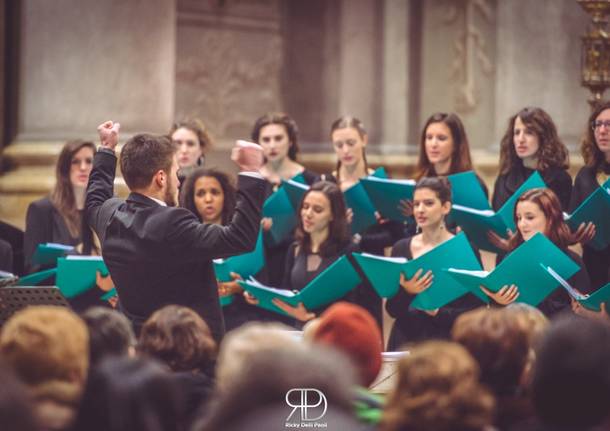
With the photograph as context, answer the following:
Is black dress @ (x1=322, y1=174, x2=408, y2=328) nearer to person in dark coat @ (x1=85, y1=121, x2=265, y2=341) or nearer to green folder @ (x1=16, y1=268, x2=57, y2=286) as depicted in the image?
green folder @ (x1=16, y1=268, x2=57, y2=286)

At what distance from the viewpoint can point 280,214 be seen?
659 cm

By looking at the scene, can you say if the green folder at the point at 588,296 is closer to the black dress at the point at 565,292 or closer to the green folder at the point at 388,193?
the black dress at the point at 565,292

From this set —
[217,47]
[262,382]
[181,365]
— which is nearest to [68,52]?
[217,47]

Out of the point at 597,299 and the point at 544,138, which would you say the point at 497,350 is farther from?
the point at 544,138

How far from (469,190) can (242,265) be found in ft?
3.79

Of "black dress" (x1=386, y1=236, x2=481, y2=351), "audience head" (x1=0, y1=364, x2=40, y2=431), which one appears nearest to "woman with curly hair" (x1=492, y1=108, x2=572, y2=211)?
"black dress" (x1=386, y1=236, x2=481, y2=351)

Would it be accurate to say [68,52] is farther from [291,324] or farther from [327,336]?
[327,336]

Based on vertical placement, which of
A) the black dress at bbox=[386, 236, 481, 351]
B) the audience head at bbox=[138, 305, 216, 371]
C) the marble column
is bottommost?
the black dress at bbox=[386, 236, 481, 351]

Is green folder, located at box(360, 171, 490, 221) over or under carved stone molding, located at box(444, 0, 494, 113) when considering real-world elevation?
under

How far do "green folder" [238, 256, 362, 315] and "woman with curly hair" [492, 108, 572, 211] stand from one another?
1.05 m

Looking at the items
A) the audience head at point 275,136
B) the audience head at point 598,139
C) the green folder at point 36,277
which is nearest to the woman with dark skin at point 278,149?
the audience head at point 275,136

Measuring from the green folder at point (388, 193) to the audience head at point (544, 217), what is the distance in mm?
805

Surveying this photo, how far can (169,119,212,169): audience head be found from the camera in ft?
22.8

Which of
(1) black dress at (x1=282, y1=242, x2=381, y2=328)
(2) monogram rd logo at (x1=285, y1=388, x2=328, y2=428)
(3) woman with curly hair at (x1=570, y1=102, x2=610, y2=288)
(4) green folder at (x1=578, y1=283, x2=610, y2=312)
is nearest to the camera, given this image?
(2) monogram rd logo at (x1=285, y1=388, x2=328, y2=428)
